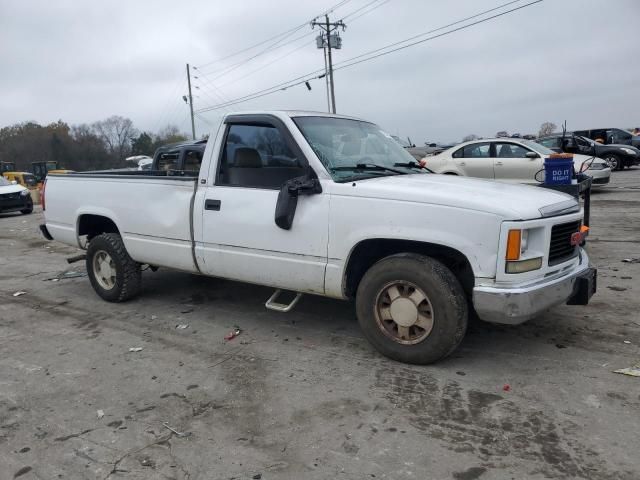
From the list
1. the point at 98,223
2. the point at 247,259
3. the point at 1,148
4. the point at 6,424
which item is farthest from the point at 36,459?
the point at 1,148

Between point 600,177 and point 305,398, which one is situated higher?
point 600,177

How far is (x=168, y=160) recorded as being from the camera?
8.12 metres

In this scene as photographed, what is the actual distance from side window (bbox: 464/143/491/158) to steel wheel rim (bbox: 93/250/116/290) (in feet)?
32.5

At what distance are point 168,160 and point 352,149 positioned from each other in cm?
458

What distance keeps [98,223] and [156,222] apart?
1.39 m

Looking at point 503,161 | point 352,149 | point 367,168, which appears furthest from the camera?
point 503,161

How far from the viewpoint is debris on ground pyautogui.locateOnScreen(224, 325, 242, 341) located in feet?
15.0

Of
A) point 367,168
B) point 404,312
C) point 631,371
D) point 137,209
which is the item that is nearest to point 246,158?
point 367,168

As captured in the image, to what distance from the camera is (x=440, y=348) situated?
3.61 m

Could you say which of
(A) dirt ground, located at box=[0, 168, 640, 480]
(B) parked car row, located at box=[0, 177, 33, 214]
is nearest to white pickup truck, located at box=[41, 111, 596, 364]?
(A) dirt ground, located at box=[0, 168, 640, 480]

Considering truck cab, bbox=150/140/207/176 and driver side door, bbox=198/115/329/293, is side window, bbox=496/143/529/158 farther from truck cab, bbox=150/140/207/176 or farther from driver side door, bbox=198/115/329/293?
driver side door, bbox=198/115/329/293

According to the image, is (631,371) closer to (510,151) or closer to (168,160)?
(168,160)

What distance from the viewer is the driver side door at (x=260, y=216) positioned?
4035mm

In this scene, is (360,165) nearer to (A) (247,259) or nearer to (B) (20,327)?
(A) (247,259)
